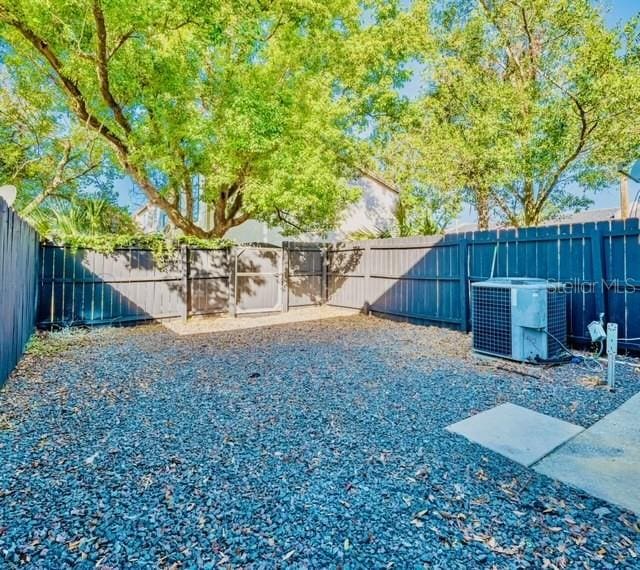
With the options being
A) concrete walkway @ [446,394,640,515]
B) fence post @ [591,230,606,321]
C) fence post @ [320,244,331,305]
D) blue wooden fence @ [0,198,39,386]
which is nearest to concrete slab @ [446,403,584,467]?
concrete walkway @ [446,394,640,515]

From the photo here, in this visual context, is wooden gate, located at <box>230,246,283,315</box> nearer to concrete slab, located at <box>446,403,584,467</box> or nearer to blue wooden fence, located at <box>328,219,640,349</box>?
blue wooden fence, located at <box>328,219,640,349</box>

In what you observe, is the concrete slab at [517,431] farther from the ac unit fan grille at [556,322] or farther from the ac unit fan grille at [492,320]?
the ac unit fan grille at [556,322]

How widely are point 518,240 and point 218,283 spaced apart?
5.79 metres

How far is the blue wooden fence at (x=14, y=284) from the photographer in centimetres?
329

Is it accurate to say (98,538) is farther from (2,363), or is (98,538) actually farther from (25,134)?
(25,134)

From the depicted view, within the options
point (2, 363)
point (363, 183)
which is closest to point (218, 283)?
point (2, 363)

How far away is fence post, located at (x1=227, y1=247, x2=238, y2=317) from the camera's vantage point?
26.3ft

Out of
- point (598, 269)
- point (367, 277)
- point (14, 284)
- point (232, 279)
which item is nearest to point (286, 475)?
point (14, 284)

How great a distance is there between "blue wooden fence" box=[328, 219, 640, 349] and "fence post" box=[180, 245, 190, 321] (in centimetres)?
362

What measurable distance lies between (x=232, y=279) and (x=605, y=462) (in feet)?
23.0

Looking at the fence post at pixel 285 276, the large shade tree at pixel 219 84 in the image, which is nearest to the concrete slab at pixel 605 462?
the large shade tree at pixel 219 84

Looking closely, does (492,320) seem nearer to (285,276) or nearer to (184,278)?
(285,276)

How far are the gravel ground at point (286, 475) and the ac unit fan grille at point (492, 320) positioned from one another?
1.57 ft

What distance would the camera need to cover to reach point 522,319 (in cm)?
421
